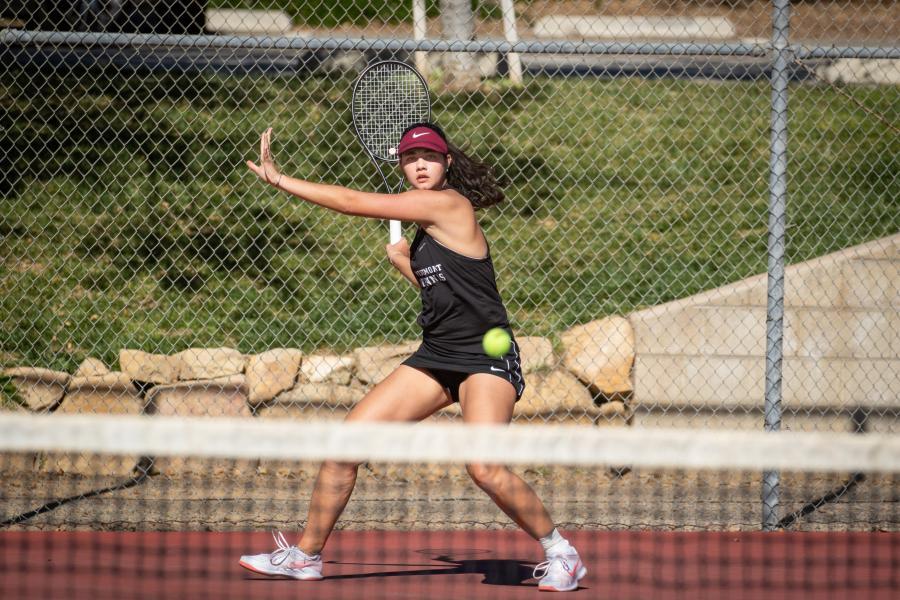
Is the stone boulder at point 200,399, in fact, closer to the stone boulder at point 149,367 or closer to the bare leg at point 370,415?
the stone boulder at point 149,367

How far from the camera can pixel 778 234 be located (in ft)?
17.2

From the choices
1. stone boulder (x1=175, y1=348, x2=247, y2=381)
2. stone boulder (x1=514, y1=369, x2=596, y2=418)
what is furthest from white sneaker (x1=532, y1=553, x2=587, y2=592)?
stone boulder (x1=175, y1=348, x2=247, y2=381)

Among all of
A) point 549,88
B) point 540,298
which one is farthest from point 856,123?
→ point 540,298

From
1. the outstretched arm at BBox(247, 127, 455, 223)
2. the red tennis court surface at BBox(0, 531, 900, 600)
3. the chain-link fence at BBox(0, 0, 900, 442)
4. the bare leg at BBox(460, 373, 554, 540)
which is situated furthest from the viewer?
the chain-link fence at BBox(0, 0, 900, 442)

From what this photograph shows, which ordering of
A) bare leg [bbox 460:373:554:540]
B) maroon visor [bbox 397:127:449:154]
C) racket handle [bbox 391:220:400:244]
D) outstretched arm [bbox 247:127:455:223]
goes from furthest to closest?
racket handle [bbox 391:220:400:244], maroon visor [bbox 397:127:449:154], bare leg [bbox 460:373:554:540], outstretched arm [bbox 247:127:455:223]

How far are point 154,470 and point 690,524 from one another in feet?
9.69

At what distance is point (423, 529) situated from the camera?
5.44 metres

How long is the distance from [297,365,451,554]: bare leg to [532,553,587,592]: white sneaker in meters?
0.76

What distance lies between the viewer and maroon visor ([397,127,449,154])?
13.3ft

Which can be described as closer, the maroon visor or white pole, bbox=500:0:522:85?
the maroon visor

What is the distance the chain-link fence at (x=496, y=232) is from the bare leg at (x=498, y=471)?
172 centimetres

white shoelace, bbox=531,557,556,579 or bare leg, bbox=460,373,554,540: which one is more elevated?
bare leg, bbox=460,373,554,540

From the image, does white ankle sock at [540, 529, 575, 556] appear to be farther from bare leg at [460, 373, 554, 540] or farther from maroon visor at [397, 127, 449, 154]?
maroon visor at [397, 127, 449, 154]

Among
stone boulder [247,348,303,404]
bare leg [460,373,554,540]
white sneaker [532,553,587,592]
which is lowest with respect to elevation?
white sneaker [532,553,587,592]
